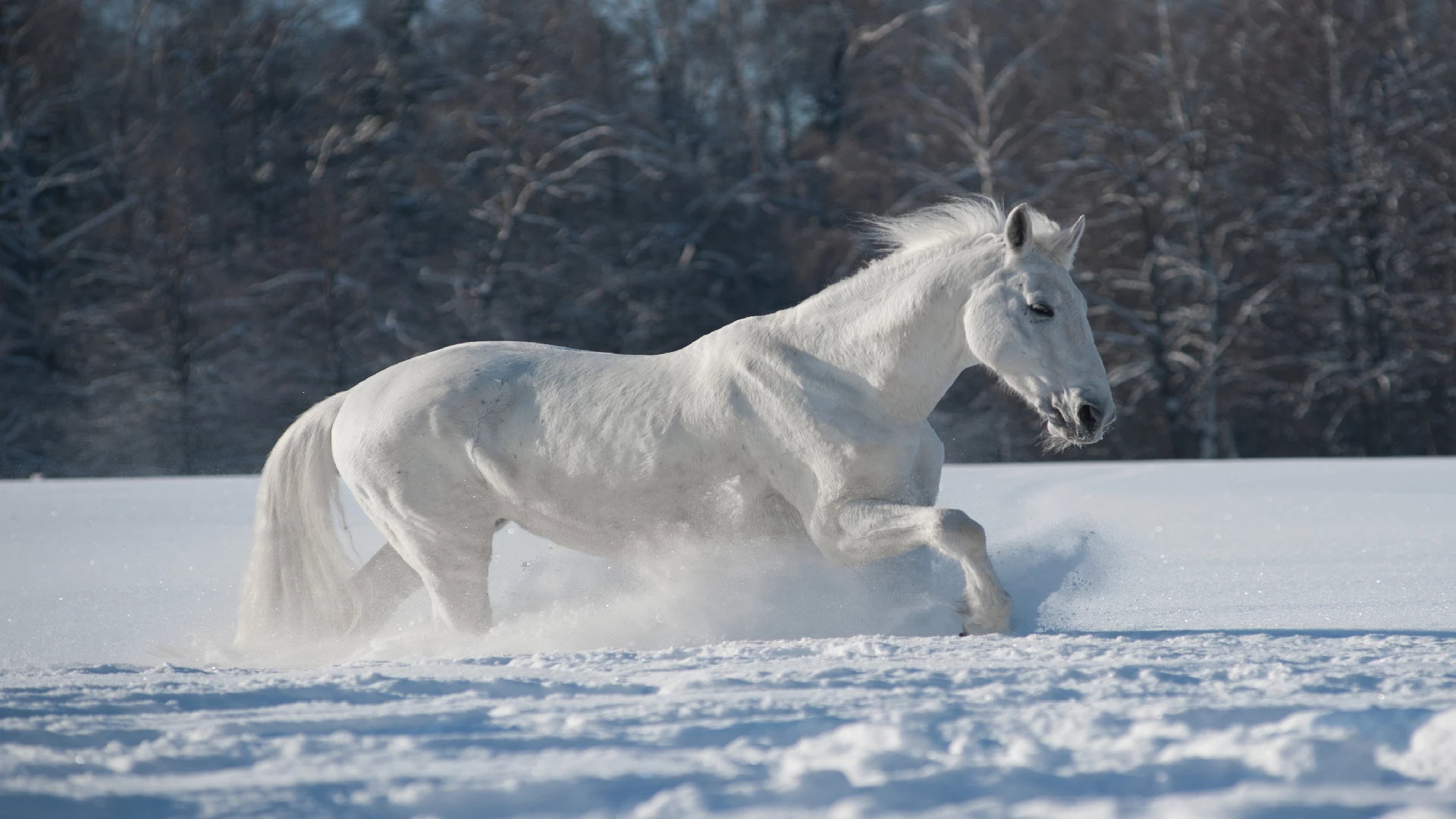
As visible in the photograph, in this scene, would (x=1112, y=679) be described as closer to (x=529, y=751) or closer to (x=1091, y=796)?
(x=1091, y=796)

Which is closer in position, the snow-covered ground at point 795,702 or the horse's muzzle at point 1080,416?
the snow-covered ground at point 795,702

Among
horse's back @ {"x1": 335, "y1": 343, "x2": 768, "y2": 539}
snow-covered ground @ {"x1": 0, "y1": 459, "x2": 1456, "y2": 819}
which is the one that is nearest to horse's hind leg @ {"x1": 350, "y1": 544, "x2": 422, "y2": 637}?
snow-covered ground @ {"x1": 0, "y1": 459, "x2": 1456, "y2": 819}

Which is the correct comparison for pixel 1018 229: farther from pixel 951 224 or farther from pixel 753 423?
pixel 753 423

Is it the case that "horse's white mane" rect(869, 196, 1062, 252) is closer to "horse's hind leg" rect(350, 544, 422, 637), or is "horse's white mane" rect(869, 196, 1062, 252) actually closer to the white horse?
the white horse

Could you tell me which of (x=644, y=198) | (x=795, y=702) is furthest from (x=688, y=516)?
(x=644, y=198)

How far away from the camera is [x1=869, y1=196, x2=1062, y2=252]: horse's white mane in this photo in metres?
3.90

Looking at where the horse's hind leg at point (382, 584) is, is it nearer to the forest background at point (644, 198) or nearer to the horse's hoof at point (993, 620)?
the horse's hoof at point (993, 620)

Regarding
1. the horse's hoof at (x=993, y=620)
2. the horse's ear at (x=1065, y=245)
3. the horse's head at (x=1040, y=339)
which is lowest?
the horse's hoof at (x=993, y=620)

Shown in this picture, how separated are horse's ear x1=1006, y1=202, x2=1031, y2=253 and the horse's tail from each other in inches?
93.3

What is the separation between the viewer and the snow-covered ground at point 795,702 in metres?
1.97

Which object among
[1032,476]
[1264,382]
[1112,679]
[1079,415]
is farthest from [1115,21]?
[1112,679]

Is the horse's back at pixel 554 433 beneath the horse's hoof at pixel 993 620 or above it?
above

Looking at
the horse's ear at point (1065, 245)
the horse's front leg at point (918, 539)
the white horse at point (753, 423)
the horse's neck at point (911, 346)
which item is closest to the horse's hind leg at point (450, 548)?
the white horse at point (753, 423)

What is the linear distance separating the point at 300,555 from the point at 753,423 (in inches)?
70.0
